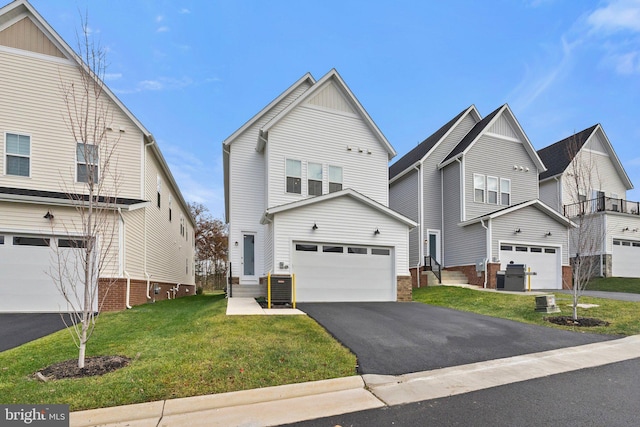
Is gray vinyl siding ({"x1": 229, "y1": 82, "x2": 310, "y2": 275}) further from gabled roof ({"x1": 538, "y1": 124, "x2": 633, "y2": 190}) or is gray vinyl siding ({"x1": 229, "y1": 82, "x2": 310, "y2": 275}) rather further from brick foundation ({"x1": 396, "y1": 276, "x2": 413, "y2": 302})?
gabled roof ({"x1": 538, "y1": 124, "x2": 633, "y2": 190})

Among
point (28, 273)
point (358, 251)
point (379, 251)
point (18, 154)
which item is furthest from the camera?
point (379, 251)

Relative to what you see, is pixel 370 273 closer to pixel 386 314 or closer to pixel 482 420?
pixel 386 314

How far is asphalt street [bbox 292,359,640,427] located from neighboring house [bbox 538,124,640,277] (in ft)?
63.3

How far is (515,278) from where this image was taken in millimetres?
16391

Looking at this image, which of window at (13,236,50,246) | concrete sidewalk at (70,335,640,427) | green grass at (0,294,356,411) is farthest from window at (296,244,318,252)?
window at (13,236,50,246)

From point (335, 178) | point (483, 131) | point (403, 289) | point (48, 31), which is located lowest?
point (403, 289)

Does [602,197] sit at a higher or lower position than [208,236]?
higher

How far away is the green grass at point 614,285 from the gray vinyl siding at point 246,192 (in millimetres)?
17298

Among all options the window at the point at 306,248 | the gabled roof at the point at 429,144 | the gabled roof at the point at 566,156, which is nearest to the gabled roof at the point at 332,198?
the window at the point at 306,248

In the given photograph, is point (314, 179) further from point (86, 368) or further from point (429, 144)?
point (86, 368)

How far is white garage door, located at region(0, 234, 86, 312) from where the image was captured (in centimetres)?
1123

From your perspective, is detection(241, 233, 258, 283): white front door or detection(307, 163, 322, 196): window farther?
detection(307, 163, 322, 196): window

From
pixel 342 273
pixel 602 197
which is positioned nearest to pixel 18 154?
pixel 342 273

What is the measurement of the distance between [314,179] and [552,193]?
59.0 feet
